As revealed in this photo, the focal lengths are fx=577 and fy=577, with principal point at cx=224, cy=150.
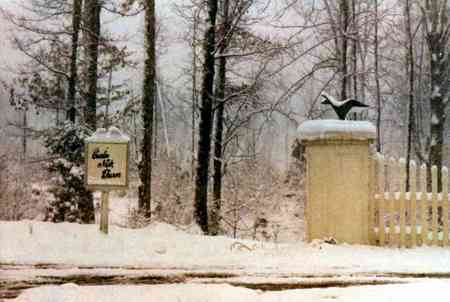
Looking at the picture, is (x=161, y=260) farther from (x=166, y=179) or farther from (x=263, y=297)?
(x=166, y=179)

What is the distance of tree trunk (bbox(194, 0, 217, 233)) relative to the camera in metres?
10.3

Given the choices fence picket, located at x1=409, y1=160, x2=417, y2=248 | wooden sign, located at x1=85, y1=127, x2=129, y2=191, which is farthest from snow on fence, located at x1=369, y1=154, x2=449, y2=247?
wooden sign, located at x1=85, y1=127, x2=129, y2=191

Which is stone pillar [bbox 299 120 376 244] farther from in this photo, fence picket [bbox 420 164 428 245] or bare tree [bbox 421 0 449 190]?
bare tree [bbox 421 0 449 190]

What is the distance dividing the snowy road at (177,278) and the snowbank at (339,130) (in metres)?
2.27

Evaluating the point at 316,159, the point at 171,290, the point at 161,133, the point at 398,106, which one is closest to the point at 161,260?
the point at 171,290

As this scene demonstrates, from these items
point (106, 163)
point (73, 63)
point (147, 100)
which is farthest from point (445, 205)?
point (73, 63)

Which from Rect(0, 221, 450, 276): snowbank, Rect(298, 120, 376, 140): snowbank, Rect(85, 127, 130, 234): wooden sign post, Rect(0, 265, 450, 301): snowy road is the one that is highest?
Rect(298, 120, 376, 140): snowbank

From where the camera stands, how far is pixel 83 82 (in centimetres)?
1641

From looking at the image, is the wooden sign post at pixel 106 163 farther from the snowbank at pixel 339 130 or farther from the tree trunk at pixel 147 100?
the tree trunk at pixel 147 100

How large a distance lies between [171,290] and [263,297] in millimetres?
657

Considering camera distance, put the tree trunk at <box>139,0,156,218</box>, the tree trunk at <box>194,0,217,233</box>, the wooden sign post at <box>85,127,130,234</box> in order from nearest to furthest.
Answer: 1. the wooden sign post at <box>85,127,130,234</box>
2. the tree trunk at <box>194,0,217,233</box>
3. the tree trunk at <box>139,0,156,218</box>

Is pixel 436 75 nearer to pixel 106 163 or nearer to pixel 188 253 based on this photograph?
pixel 106 163

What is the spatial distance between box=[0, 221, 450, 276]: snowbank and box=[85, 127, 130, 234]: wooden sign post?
0.54m

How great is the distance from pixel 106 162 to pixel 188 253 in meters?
1.72
